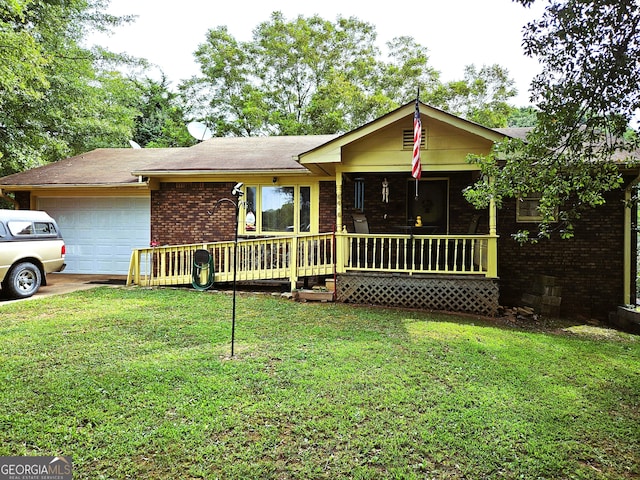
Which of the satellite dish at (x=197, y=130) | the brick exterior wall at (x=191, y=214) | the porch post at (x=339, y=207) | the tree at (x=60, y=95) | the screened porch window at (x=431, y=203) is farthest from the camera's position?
the satellite dish at (x=197, y=130)

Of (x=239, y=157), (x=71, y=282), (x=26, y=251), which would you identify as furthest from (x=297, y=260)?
(x=71, y=282)

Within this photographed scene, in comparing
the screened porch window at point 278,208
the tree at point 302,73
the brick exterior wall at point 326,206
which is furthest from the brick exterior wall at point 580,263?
the tree at point 302,73

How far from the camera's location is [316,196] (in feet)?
33.0

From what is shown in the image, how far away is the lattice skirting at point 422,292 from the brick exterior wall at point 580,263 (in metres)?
1.78

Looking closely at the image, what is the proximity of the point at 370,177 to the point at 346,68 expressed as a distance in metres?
19.0

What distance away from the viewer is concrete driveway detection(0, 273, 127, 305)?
8.27 metres

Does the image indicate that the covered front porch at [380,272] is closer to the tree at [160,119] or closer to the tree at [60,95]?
the tree at [60,95]

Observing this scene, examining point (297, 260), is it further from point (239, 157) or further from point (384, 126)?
point (239, 157)

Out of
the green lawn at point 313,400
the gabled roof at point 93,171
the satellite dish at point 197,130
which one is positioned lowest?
the green lawn at point 313,400

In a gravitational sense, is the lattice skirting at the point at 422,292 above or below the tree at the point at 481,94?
below

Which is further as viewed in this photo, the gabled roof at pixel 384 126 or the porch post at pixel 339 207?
the porch post at pixel 339 207

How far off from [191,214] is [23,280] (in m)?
3.89

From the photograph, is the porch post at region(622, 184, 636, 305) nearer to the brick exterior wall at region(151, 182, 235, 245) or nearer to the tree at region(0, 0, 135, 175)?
the brick exterior wall at region(151, 182, 235, 245)

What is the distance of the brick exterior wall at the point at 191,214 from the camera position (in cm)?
1034
